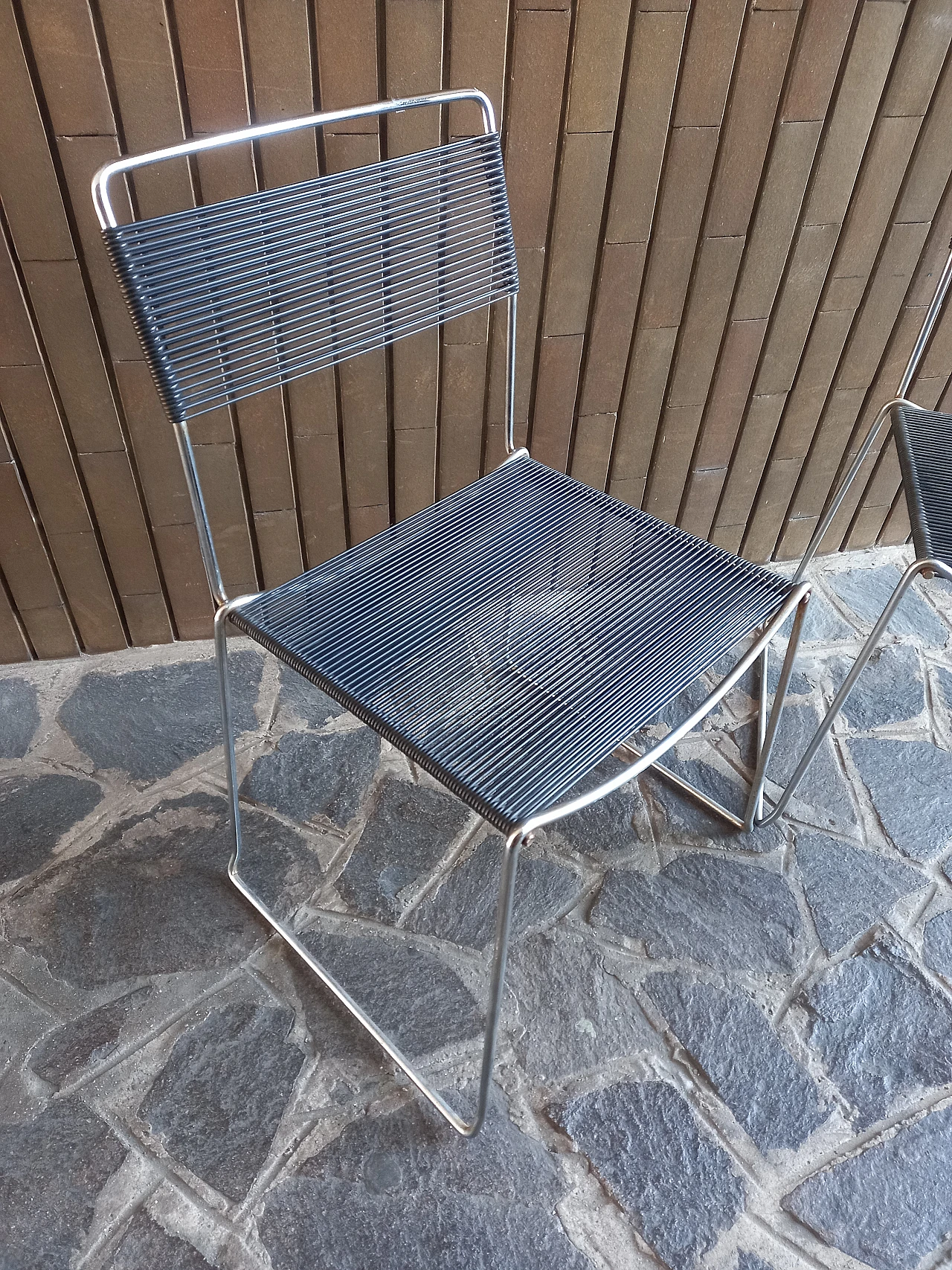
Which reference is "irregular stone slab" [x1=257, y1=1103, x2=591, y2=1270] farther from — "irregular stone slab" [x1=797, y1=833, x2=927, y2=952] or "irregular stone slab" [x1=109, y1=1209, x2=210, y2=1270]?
"irregular stone slab" [x1=797, y1=833, x2=927, y2=952]

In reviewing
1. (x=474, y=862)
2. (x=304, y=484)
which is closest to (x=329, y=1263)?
(x=474, y=862)

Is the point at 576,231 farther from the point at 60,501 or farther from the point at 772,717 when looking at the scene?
the point at 60,501

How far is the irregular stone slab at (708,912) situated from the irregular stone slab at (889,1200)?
279 mm

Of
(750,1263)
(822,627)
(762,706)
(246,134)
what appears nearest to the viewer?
(246,134)

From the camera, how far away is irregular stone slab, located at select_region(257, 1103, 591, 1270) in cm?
116

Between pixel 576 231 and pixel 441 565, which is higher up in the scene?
pixel 576 231

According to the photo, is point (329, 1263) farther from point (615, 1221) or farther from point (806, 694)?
point (806, 694)

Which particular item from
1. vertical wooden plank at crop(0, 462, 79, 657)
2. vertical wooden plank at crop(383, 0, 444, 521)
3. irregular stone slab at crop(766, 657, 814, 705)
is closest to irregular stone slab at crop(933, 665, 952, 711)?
irregular stone slab at crop(766, 657, 814, 705)

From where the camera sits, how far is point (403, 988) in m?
1.42

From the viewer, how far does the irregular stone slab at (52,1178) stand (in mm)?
1149

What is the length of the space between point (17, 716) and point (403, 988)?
92 cm

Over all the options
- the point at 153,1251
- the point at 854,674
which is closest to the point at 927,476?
the point at 854,674

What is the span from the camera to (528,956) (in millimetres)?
1450

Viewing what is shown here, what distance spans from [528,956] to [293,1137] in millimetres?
418
